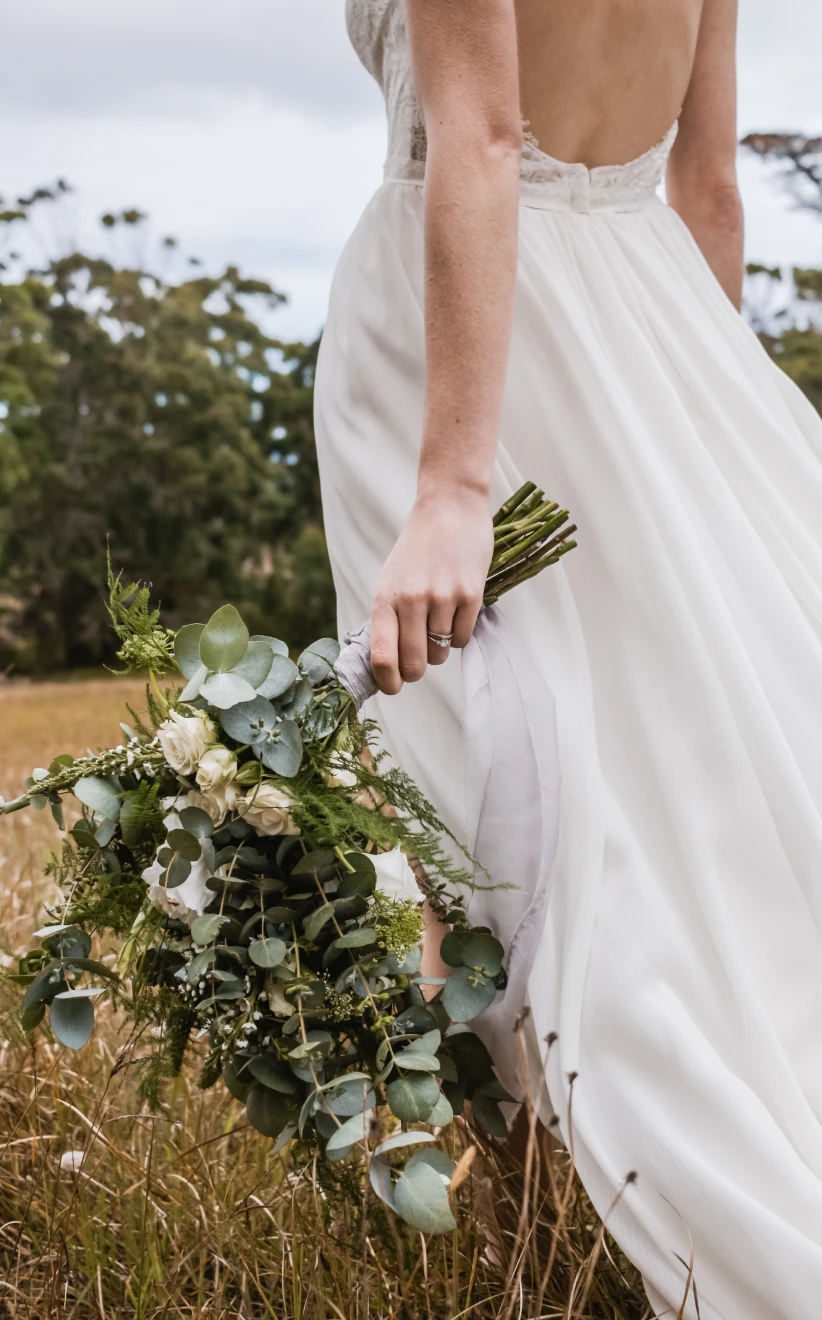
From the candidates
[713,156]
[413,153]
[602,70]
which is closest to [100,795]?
[413,153]

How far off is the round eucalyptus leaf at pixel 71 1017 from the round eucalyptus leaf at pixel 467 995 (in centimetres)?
36

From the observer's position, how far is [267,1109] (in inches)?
44.1

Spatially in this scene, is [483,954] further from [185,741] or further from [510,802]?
[185,741]

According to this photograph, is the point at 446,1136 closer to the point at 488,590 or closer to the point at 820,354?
the point at 488,590

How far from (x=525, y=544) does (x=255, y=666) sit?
1.10 feet

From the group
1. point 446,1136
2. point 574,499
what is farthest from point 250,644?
point 446,1136

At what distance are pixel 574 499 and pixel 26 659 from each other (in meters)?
24.4

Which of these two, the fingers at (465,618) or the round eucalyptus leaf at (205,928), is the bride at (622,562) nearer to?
the fingers at (465,618)

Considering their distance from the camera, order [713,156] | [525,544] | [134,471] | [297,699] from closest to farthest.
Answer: [297,699] → [525,544] → [713,156] → [134,471]

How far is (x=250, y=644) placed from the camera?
3.67 ft

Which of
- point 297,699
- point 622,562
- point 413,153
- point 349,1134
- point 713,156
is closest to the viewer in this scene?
point 349,1134

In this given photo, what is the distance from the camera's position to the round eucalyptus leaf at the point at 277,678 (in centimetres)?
111

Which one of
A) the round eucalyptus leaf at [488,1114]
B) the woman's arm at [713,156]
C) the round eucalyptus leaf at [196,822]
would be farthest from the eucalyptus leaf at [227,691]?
the woman's arm at [713,156]

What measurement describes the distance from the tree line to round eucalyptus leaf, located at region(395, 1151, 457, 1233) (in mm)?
22288
